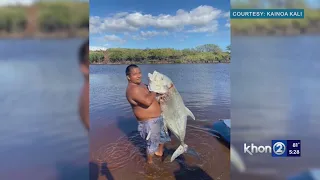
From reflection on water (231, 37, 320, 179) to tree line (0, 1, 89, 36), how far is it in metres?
1.04

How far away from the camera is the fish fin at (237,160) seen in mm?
1993

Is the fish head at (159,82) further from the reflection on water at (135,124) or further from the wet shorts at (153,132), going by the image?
the wet shorts at (153,132)

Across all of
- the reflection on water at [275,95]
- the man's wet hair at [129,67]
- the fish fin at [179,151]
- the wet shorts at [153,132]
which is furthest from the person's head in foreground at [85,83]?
the reflection on water at [275,95]

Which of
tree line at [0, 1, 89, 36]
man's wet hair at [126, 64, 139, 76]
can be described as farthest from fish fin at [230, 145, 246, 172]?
tree line at [0, 1, 89, 36]

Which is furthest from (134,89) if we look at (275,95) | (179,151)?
(275,95)

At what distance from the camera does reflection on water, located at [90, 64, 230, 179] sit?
2.02 metres

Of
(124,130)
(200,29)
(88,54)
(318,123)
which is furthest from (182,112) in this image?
(318,123)

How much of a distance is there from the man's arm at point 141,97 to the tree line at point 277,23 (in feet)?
2.30

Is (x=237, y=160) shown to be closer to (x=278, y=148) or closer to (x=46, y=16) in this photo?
(x=278, y=148)

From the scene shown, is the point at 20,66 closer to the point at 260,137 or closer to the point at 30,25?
the point at 30,25

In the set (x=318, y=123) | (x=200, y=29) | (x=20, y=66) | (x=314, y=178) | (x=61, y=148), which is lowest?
(x=314, y=178)

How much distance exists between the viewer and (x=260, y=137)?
197 cm

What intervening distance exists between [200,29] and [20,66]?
120cm

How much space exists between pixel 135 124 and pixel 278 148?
3.17 ft
